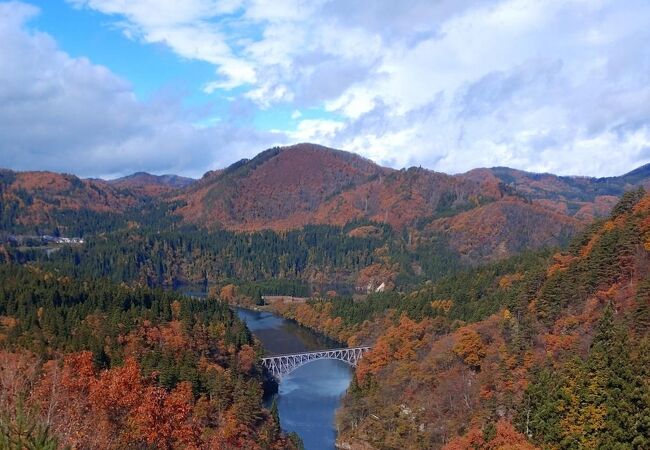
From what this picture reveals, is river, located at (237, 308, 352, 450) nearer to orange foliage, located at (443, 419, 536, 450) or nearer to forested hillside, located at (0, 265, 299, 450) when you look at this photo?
forested hillside, located at (0, 265, 299, 450)

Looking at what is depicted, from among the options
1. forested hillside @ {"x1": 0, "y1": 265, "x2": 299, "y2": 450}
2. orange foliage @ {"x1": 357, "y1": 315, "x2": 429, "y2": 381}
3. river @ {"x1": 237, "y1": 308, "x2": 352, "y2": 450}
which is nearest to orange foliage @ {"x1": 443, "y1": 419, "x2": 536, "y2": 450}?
forested hillside @ {"x1": 0, "y1": 265, "x2": 299, "y2": 450}

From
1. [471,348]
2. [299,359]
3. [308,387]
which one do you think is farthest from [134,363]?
[299,359]

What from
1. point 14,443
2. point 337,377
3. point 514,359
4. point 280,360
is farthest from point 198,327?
point 14,443

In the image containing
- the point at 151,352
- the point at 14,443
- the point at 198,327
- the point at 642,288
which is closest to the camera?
the point at 14,443

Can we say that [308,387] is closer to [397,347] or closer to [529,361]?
[397,347]

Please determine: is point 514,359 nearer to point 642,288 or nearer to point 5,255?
point 642,288

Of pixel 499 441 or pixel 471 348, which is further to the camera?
pixel 471 348

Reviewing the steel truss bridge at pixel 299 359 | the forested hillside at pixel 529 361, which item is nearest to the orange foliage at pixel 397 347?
the forested hillside at pixel 529 361
